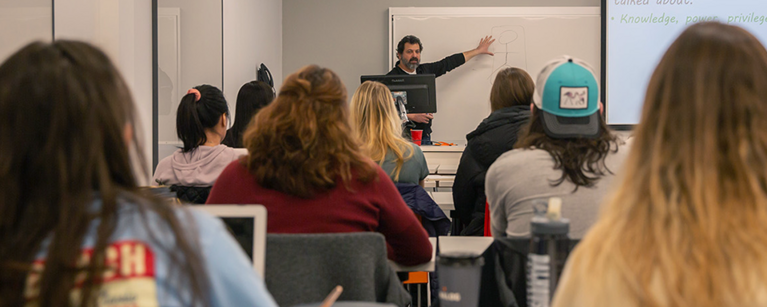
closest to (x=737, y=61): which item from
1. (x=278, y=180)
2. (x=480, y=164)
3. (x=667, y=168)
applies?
(x=667, y=168)

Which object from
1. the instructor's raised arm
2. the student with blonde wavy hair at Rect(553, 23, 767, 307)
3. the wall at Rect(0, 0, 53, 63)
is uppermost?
the instructor's raised arm

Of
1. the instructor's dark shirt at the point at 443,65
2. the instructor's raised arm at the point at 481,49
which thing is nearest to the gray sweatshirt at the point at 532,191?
the instructor's dark shirt at the point at 443,65

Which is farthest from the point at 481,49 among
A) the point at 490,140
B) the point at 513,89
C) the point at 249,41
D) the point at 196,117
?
the point at 196,117

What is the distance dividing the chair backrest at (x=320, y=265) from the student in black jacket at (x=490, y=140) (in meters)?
1.28

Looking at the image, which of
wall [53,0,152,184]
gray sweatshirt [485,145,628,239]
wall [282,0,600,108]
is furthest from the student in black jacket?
wall [282,0,600,108]

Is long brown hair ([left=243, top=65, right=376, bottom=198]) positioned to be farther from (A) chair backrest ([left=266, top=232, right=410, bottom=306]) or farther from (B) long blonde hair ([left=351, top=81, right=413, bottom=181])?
(B) long blonde hair ([left=351, top=81, right=413, bottom=181])

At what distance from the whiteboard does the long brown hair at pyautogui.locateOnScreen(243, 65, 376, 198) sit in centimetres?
443

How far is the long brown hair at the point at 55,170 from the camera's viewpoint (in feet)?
2.18

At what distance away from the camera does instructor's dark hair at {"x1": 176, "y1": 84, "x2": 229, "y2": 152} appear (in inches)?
94.7

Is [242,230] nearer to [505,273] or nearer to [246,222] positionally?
[246,222]

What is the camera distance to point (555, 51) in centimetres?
588

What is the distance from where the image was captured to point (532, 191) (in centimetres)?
160

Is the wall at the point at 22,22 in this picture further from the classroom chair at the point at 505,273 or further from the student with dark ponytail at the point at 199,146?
the classroom chair at the point at 505,273

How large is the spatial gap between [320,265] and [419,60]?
4.47 metres
